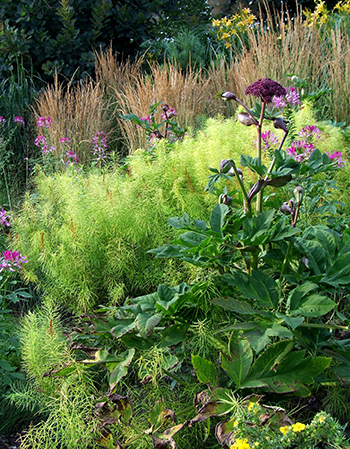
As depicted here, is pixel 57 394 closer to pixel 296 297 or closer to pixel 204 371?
pixel 204 371

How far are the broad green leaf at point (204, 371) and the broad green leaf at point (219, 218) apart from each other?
1.36 ft

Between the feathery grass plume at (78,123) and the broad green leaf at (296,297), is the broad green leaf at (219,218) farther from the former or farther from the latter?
the feathery grass plume at (78,123)

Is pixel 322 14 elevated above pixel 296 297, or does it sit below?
above

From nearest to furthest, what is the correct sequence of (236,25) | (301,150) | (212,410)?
(212,410) → (301,150) → (236,25)

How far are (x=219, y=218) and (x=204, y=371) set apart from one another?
1.63 ft

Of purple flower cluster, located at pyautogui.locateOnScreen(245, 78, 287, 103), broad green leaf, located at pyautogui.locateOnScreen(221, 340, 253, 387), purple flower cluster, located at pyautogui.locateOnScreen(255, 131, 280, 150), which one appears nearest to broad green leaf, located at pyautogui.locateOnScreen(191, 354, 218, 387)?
broad green leaf, located at pyautogui.locateOnScreen(221, 340, 253, 387)

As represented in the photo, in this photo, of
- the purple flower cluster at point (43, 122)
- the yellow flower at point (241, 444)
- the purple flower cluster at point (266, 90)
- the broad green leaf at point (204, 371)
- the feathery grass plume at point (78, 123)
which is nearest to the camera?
the yellow flower at point (241, 444)

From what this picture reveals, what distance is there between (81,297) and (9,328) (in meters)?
0.39

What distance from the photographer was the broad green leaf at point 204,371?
4.49ft

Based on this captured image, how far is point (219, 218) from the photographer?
5.03 feet

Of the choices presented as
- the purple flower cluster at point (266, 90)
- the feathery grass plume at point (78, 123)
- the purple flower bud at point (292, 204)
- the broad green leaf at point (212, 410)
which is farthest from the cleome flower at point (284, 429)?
the feathery grass plume at point (78, 123)

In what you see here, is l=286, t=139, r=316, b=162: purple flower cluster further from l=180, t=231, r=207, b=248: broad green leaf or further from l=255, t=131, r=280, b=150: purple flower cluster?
l=180, t=231, r=207, b=248: broad green leaf

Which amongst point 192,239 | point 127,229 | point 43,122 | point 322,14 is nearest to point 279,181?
point 192,239

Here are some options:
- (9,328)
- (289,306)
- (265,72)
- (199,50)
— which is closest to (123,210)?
(9,328)
